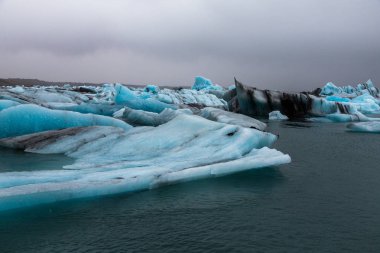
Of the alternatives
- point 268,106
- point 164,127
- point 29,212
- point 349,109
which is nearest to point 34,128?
point 164,127

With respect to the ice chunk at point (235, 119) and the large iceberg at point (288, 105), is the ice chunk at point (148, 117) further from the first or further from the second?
the large iceberg at point (288, 105)

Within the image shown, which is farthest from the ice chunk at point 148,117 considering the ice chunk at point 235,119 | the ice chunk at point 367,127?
the ice chunk at point 367,127

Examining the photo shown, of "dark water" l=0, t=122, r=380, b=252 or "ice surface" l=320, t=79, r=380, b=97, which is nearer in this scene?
"dark water" l=0, t=122, r=380, b=252

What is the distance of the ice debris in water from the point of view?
17.2 ft

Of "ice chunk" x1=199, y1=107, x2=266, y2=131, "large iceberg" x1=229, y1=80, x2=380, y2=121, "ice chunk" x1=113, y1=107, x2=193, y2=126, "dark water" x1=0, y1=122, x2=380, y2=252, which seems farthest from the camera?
"large iceberg" x1=229, y1=80, x2=380, y2=121

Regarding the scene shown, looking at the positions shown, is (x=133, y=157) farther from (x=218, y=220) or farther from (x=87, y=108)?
(x=87, y=108)

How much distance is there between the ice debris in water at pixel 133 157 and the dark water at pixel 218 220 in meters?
0.19

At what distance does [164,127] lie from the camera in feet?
31.3

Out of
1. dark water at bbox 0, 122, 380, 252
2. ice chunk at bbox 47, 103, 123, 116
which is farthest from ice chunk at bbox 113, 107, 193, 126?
dark water at bbox 0, 122, 380, 252

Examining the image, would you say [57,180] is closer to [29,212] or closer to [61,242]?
[29,212]

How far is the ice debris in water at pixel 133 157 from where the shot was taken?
206 inches

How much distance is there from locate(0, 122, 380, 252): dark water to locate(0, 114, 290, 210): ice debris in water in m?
0.19

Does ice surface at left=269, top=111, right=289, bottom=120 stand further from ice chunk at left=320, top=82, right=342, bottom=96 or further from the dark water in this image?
ice chunk at left=320, top=82, right=342, bottom=96

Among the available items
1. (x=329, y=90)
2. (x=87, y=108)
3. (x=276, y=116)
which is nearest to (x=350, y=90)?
(x=329, y=90)
